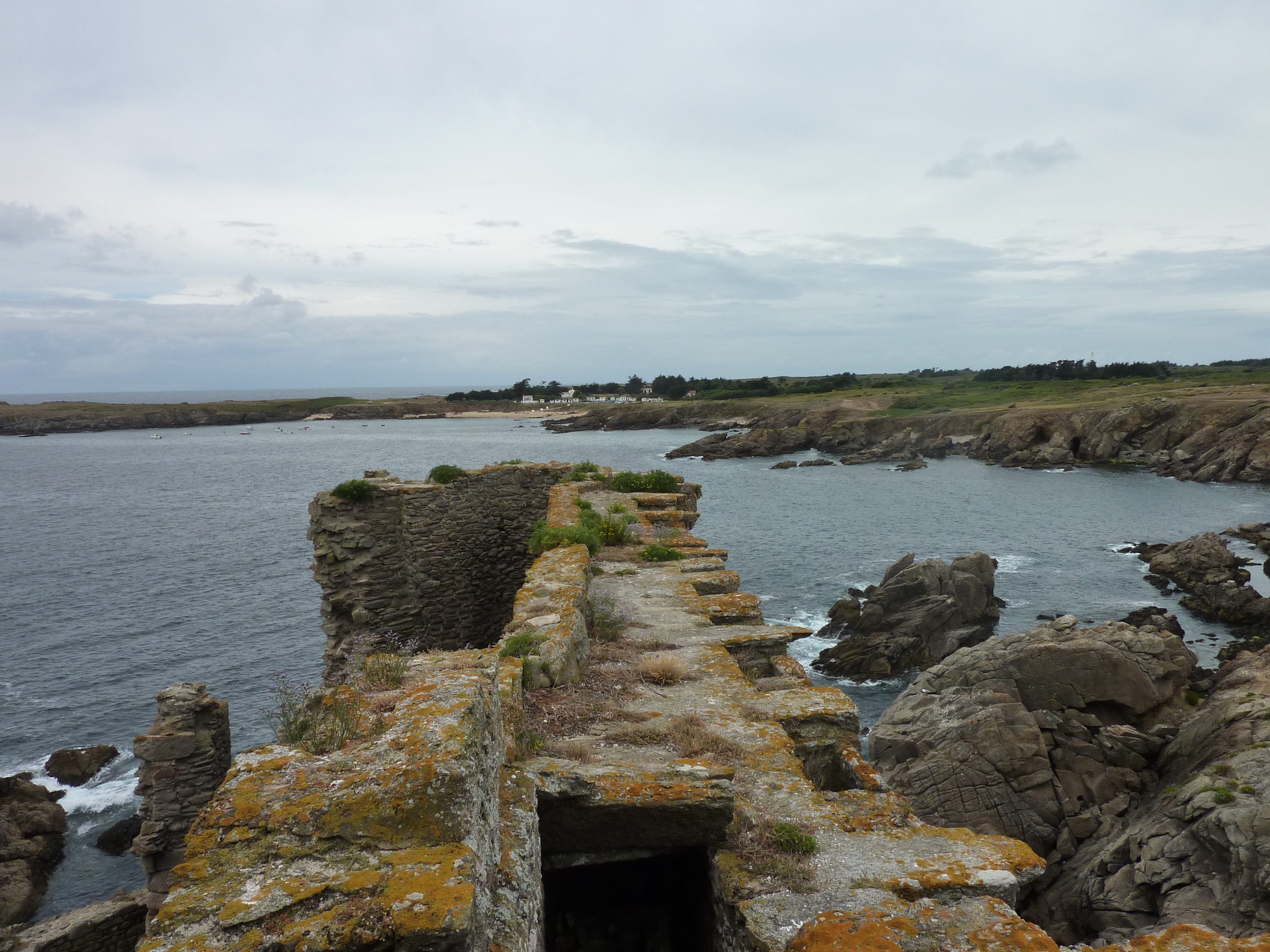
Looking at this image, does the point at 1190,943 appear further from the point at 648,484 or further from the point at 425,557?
the point at 425,557

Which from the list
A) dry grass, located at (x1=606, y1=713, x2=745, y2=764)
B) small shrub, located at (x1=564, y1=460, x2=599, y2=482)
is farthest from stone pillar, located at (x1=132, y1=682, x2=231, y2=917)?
dry grass, located at (x1=606, y1=713, x2=745, y2=764)

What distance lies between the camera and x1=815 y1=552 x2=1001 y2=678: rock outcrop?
91.8 ft

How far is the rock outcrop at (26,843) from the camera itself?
1742 centimetres

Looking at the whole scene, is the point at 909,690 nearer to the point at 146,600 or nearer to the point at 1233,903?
the point at 1233,903

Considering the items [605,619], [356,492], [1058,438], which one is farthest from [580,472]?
[1058,438]

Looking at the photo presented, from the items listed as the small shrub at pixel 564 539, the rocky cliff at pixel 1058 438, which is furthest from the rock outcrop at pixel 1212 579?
the rocky cliff at pixel 1058 438

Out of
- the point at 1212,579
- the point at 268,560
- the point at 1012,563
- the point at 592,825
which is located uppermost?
the point at 592,825

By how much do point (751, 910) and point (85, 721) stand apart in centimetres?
2867

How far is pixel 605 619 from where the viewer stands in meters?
8.95

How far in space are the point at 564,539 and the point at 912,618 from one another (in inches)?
864

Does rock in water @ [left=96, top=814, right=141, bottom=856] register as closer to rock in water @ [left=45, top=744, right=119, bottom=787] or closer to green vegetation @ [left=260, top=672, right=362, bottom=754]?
rock in water @ [left=45, top=744, right=119, bottom=787]

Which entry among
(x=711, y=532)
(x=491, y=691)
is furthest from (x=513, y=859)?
(x=711, y=532)

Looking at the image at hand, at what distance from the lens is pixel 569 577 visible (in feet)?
31.9

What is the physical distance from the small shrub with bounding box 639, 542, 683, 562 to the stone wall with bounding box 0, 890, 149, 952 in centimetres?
1218
